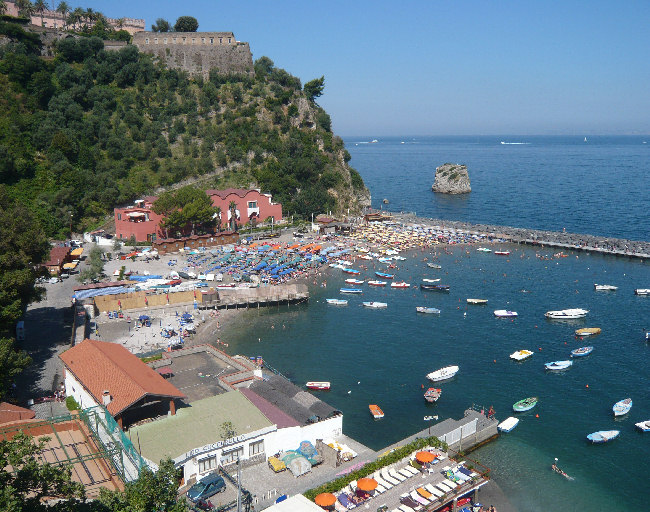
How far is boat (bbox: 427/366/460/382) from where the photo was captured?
35359 millimetres

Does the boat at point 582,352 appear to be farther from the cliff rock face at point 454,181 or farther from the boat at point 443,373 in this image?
the cliff rock face at point 454,181

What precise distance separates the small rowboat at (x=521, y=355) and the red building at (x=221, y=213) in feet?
148

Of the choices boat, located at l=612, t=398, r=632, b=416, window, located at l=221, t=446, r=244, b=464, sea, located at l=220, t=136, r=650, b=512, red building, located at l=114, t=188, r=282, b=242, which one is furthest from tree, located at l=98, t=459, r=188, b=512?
red building, located at l=114, t=188, r=282, b=242

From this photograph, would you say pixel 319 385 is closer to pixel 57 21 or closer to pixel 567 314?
pixel 567 314

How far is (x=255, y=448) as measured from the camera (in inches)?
966

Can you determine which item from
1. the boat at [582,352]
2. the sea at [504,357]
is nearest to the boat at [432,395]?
the sea at [504,357]

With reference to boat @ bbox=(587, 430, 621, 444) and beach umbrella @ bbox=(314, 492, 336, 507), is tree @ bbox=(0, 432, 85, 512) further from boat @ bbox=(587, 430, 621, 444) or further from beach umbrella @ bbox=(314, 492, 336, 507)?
boat @ bbox=(587, 430, 621, 444)

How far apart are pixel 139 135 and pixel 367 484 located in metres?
73.8

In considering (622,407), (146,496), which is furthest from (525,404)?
(146,496)

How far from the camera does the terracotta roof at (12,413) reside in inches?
955

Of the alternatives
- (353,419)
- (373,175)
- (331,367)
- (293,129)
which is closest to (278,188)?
(293,129)

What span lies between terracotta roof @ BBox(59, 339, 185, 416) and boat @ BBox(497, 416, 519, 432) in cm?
1770

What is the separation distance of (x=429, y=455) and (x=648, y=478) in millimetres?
12066

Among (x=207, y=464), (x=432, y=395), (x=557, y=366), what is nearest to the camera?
(x=207, y=464)
